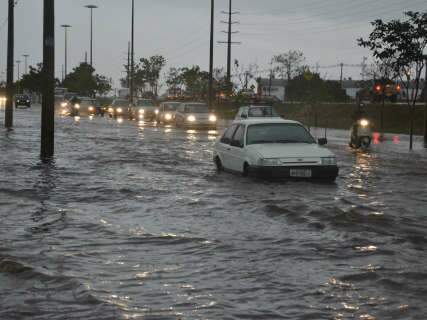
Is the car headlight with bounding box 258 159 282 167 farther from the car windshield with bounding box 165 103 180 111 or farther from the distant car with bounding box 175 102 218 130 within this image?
the car windshield with bounding box 165 103 180 111

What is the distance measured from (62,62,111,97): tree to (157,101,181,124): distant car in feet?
236

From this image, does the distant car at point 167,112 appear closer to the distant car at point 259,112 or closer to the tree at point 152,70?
the distant car at point 259,112

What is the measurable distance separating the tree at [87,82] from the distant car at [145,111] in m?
62.5

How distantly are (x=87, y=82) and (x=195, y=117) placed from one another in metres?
82.9

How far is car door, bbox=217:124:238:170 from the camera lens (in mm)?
18188

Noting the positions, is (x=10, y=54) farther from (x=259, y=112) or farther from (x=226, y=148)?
(x=226, y=148)

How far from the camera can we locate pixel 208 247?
9.48 m

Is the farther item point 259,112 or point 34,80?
point 34,80

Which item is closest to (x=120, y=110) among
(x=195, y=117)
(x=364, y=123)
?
(x=195, y=117)

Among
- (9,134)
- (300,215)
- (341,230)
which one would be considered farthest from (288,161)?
(9,134)

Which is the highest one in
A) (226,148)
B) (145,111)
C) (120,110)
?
(226,148)

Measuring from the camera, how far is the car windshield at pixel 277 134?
1723 cm

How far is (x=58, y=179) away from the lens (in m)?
17.6

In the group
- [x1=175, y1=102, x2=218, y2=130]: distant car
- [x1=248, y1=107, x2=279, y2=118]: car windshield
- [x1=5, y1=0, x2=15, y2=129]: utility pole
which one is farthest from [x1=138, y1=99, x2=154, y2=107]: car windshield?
[x1=248, y1=107, x2=279, y2=118]: car windshield
